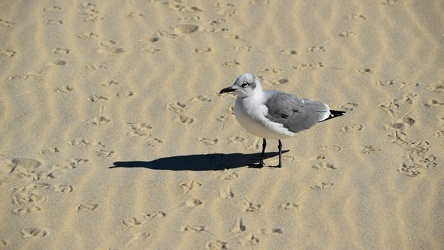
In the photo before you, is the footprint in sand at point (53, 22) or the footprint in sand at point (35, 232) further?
the footprint in sand at point (53, 22)

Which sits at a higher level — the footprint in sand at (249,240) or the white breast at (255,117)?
the white breast at (255,117)

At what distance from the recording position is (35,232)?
633 centimetres

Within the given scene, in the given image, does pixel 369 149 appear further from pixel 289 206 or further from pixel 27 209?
pixel 27 209

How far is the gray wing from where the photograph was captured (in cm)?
709

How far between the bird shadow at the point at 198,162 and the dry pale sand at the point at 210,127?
0.07 feet

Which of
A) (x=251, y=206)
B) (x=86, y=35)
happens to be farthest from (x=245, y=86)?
(x=86, y=35)

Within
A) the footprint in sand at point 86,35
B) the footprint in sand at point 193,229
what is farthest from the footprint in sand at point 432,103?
the footprint in sand at point 86,35

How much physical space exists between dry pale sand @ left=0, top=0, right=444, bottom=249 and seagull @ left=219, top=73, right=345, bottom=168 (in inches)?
16.4

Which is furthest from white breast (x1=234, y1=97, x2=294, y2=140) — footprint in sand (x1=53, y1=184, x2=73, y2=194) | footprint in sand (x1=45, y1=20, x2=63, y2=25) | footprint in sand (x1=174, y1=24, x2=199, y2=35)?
footprint in sand (x1=45, y1=20, x2=63, y2=25)

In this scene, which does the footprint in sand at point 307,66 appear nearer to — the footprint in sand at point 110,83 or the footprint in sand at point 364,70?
the footprint in sand at point 364,70

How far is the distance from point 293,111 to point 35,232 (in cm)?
275

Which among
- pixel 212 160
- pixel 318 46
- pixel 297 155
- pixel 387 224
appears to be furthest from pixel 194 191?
pixel 318 46

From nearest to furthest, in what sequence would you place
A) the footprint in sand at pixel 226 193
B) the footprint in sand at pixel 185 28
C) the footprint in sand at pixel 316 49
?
the footprint in sand at pixel 226 193 → the footprint in sand at pixel 316 49 → the footprint in sand at pixel 185 28

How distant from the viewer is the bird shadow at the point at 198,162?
24.1ft
